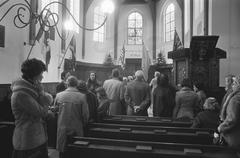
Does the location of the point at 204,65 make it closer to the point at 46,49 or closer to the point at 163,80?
the point at 163,80

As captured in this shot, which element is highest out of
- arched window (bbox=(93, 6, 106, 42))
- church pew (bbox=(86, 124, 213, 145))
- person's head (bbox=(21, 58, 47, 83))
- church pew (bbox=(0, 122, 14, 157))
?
arched window (bbox=(93, 6, 106, 42))

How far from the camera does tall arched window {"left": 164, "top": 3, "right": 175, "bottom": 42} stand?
1662cm

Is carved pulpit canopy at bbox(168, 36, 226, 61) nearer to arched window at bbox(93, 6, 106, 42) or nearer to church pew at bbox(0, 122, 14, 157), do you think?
church pew at bbox(0, 122, 14, 157)

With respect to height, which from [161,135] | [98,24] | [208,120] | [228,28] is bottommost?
[161,135]

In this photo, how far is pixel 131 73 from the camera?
17641mm

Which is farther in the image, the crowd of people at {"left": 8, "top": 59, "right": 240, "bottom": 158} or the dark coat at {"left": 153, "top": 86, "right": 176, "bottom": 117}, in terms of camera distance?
the dark coat at {"left": 153, "top": 86, "right": 176, "bottom": 117}

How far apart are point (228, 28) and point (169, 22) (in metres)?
8.04

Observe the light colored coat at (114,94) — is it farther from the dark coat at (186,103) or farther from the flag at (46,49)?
the flag at (46,49)

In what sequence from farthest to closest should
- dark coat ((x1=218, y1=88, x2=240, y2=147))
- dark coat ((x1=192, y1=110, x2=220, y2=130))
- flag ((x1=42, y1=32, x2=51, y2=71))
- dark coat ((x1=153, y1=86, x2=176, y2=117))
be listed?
flag ((x1=42, y1=32, x2=51, y2=71)), dark coat ((x1=153, y1=86, x2=176, y2=117)), dark coat ((x1=192, y1=110, x2=220, y2=130)), dark coat ((x1=218, y1=88, x2=240, y2=147))

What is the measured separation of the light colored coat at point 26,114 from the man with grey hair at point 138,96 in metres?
2.73

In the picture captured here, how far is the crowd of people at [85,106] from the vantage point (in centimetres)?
238

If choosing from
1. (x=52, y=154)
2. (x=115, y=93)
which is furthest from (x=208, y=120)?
(x=52, y=154)

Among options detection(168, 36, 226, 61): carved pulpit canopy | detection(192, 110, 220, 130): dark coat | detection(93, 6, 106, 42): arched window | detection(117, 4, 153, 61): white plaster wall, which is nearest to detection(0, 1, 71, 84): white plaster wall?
detection(168, 36, 226, 61): carved pulpit canopy

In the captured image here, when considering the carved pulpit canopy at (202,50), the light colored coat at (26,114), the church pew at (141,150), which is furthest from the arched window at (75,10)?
the church pew at (141,150)
